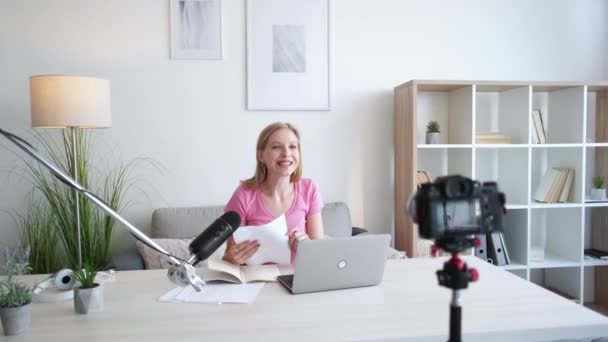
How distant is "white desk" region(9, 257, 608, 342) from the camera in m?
1.09

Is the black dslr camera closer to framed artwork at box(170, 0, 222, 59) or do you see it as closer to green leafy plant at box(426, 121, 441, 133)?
green leafy plant at box(426, 121, 441, 133)

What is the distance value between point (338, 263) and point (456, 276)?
72 cm

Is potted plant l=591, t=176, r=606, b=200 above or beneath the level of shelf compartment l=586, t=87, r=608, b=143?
beneath

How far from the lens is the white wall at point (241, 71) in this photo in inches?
117

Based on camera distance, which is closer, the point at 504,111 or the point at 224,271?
the point at 224,271

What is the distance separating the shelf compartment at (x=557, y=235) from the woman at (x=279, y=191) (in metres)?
1.87

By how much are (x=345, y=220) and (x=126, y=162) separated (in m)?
1.49

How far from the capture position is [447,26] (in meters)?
3.29

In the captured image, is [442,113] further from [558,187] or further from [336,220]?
[336,220]

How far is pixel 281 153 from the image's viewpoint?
73.1 inches

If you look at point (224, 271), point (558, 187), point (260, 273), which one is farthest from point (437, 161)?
point (224, 271)

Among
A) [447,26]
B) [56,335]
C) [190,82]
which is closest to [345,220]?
[190,82]

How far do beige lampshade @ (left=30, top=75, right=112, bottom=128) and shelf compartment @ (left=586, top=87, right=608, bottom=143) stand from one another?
10.5ft

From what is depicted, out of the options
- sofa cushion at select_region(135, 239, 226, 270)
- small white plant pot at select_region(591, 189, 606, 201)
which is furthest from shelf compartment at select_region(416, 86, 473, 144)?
sofa cushion at select_region(135, 239, 226, 270)
